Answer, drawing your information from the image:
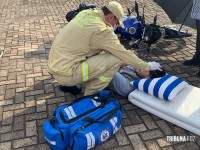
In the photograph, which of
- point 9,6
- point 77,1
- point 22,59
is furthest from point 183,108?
point 9,6

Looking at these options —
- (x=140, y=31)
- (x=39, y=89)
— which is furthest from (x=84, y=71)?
(x=140, y=31)

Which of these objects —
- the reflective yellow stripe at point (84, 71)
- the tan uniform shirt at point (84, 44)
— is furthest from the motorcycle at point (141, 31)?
the reflective yellow stripe at point (84, 71)

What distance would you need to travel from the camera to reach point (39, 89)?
Answer: 4758mm

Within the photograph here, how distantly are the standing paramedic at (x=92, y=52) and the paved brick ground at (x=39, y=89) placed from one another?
2.02ft

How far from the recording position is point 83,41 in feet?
12.8

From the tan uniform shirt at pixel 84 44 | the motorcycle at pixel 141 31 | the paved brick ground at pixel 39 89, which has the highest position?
the tan uniform shirt at pixel 84 44

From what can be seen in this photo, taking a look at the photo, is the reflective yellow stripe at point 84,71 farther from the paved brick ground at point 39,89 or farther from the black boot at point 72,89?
the paved brick ground at point 39,89

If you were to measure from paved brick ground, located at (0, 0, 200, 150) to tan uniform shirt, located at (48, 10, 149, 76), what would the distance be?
2.50 ft

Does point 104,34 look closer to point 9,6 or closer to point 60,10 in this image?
point 60,10

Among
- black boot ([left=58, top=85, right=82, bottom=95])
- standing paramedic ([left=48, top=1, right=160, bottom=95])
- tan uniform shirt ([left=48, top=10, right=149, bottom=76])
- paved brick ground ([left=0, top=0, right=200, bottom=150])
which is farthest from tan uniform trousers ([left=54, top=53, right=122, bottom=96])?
paved brick ground ([left=0, top=0, right=200, bottom=150])

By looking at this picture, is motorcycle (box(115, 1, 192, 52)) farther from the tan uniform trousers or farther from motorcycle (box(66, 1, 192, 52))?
the tan uniform trousers

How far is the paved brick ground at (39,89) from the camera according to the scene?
11.8 ft

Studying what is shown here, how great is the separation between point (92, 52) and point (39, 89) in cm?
134

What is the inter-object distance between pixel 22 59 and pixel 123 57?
2910 millimetres
